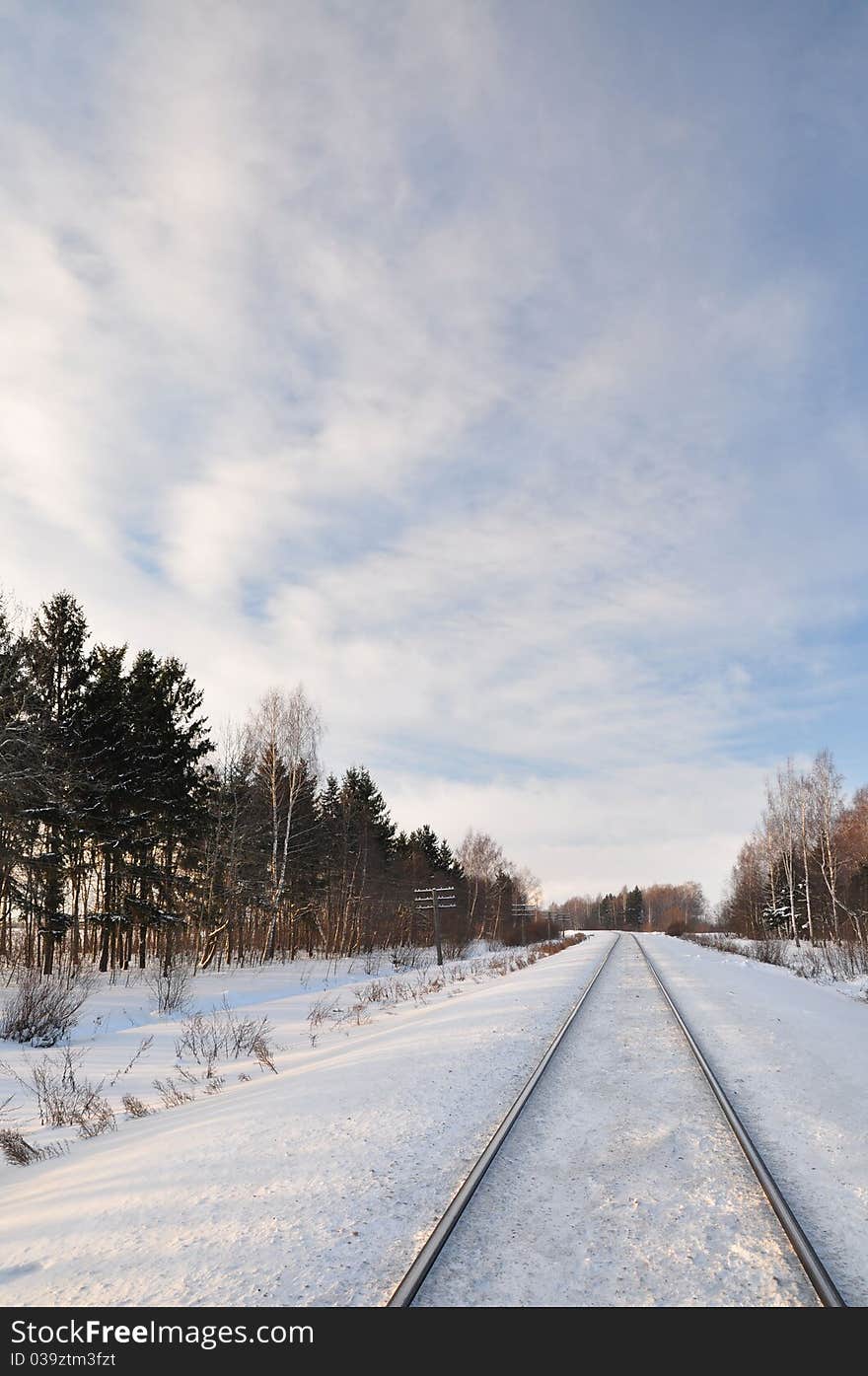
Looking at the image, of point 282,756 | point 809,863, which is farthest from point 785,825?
point 282,756

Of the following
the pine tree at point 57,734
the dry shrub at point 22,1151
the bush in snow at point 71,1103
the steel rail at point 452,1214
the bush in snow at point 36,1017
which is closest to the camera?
the steel rail at point 452,1214

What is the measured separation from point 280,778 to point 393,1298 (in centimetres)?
3125

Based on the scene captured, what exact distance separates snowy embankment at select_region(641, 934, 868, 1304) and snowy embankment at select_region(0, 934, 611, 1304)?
2.27m

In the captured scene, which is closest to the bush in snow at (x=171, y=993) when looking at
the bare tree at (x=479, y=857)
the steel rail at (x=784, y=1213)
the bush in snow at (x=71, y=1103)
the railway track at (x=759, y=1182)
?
the bush in snow at (x=71, y=1103)

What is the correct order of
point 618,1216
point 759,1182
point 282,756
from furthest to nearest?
point 282,756
point 759,1182
point 618,1216

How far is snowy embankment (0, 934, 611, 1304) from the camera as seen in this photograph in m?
3.80

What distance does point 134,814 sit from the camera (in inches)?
1059

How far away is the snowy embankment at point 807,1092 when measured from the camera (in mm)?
4402

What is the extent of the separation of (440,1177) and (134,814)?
2466 cm

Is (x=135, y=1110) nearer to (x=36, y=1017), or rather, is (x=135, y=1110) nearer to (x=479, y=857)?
(x=36, y=1017)

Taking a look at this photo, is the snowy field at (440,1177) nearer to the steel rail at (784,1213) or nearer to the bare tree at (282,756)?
the steel rail at (784,1213)

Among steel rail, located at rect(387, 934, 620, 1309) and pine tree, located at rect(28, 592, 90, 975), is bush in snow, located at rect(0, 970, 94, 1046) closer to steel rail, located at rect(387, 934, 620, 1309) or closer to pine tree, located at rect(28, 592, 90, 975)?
pine tree, located at rect(28, 592, 90, 975)

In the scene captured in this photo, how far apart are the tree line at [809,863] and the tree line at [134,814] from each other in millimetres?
29711
